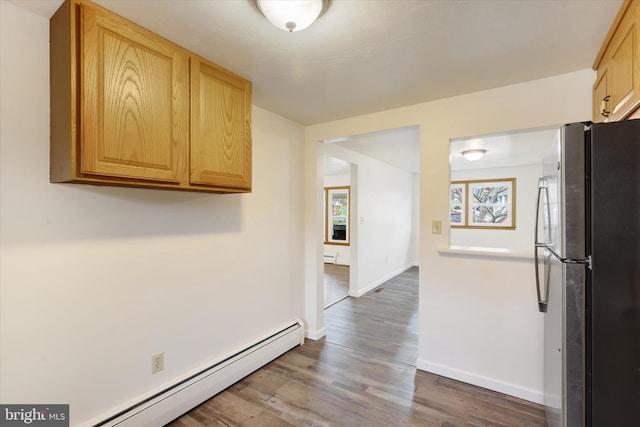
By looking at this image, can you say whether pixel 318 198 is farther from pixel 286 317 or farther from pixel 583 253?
pixel 583 253

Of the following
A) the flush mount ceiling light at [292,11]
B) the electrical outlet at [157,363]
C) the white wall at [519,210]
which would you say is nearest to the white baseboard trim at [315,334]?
the electrical outlet at [157,363]

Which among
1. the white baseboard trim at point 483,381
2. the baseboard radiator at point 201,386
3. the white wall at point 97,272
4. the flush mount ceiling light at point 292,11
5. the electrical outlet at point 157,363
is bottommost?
the white baseboard trim at point 483,381

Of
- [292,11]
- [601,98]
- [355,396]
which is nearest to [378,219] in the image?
[355,396]

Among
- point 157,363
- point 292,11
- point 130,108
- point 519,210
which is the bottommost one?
point 157,363

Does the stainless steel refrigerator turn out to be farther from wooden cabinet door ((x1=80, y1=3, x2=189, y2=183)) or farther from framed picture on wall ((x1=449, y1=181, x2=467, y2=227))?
framed picture on wall ((x1=449, y1=181, x2=467, y2=227))

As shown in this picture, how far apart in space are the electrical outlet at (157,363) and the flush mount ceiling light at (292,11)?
6.82 ft

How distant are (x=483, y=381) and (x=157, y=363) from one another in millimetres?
2404

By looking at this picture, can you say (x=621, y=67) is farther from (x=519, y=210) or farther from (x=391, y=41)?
(x=519, y=210)

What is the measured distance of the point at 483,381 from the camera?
223 cm

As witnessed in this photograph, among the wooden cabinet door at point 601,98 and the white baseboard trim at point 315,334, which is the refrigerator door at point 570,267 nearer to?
the wooden cabinet door at point 601,98

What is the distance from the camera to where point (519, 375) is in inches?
83.6

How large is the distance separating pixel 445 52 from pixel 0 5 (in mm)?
2216

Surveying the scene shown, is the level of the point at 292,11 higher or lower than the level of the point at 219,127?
higher

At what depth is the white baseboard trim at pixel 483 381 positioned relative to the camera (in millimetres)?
2069
